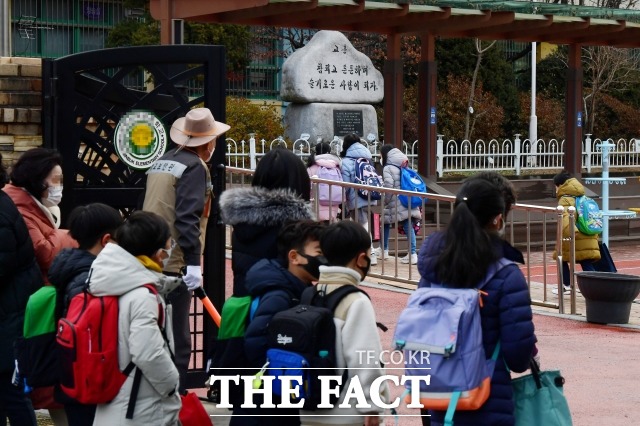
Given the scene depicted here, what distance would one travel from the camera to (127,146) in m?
7.72

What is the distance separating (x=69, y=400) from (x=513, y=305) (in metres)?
2.12

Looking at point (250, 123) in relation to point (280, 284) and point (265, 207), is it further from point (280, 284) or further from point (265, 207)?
point (280, 284)

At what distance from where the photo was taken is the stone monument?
24.1 m

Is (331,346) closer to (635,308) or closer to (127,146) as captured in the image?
(127,146)

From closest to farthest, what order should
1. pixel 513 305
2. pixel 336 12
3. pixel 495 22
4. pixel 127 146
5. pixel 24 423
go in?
pixel 513 305 → pixel 24 423 → pixel 127 146 → pixel 336 12 → pixel 495 22

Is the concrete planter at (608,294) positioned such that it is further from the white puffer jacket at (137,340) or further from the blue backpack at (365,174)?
the white puffer jacket at (137,340)

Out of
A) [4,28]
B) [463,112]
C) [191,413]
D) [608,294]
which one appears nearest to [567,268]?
[608,294]

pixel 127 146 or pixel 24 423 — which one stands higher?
pixel 127 146

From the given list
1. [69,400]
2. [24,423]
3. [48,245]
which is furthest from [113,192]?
[69,400]

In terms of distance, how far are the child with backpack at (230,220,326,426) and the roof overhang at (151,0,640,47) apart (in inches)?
465

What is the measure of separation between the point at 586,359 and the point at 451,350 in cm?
610

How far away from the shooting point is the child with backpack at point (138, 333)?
503 centimetres

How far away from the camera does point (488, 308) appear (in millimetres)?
4863

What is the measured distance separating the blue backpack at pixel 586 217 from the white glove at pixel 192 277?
7.66 metres
